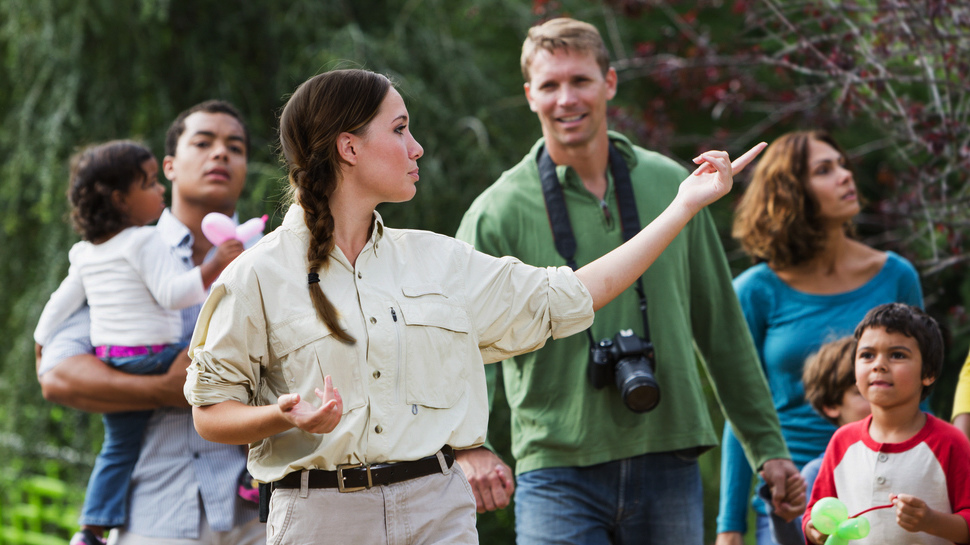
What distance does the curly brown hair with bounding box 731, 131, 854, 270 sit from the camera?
3.79 metres

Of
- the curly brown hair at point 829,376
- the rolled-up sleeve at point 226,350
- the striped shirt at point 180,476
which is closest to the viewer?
the rolled-up sleeve at point 226,350

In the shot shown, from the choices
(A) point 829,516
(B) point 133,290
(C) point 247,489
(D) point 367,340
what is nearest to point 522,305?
(D) point 367,340

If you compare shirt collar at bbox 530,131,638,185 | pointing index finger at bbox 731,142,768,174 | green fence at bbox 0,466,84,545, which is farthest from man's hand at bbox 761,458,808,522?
green fence at bbox 0,466,84,545

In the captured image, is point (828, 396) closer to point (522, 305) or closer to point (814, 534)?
point (814, 534)

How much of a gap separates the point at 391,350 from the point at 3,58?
4.25m

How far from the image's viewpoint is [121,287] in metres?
3.22

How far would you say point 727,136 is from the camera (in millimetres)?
5277

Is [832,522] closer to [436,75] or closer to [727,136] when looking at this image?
[727,136]

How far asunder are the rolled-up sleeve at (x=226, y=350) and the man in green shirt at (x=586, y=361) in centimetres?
91

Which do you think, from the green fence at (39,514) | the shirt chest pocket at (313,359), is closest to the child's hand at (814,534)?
the shirt chest pocket at (313,359)

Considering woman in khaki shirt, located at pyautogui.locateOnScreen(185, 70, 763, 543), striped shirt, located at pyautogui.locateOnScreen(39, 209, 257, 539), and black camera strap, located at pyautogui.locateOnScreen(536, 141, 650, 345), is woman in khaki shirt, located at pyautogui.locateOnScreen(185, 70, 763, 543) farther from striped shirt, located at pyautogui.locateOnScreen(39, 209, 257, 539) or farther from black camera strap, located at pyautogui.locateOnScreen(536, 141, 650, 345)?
striped shirt, located at pyautogui.locateOnScreen(39, 209, 257, 539)

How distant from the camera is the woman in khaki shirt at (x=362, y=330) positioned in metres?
2.09

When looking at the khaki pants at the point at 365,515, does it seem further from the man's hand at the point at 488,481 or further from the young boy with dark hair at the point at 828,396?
the young boy with dark hair at the point at 828,396

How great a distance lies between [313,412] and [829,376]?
2.04 m
